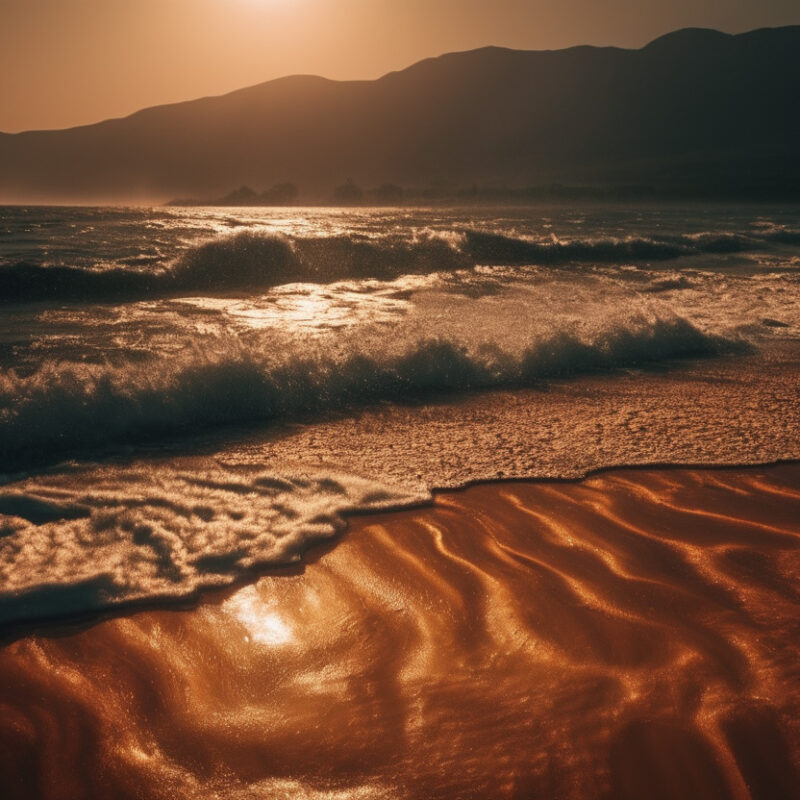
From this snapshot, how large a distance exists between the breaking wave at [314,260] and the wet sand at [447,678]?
30.4 ft

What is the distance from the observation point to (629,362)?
22.1ft

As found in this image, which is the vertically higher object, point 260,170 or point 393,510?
point 260,170

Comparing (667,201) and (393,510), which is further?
(667,201)

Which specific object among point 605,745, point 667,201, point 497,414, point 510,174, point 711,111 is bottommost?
point 605,745

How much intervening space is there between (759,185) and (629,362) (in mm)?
80477

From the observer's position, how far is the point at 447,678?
7.43 ft

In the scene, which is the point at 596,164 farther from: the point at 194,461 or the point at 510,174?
the point at 194,461

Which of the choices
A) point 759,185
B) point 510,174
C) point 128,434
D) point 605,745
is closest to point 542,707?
point 605,745

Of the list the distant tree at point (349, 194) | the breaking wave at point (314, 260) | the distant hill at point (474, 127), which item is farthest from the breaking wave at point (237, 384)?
the distant hill at point (474, 127)

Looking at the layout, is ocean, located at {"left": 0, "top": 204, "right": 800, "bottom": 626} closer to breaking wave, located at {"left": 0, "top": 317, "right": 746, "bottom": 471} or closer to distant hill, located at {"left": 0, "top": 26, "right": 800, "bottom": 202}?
breaking wave, located at {"left": 0, "top": 317, "right": 746, "bottom": 471}

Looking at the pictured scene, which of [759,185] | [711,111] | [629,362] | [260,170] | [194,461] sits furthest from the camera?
[260,170]

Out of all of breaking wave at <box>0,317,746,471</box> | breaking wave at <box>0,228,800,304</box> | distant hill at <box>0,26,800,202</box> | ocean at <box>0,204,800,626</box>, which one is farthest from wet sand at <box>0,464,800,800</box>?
distant hill at <box>0,26,800,202</box>

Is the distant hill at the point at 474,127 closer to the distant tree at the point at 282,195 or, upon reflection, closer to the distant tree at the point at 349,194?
the distant tree at the point at 282,195

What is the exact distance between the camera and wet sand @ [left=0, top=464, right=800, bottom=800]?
6.21ft
